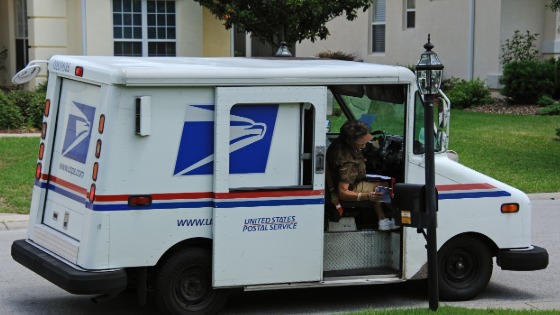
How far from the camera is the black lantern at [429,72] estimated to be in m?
7.77

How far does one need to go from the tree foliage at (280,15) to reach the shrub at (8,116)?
14.8 ft

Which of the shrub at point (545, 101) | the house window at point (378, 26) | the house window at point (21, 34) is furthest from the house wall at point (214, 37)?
the house window at point (378, 26)

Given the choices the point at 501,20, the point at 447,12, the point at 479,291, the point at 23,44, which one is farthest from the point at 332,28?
the point at 479,291

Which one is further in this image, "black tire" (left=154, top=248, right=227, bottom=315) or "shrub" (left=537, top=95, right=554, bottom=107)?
"shrub" (left=537, top=95, right=554, bottom=107)

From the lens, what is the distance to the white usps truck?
26.9ft

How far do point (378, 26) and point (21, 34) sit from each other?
1202 centimetres

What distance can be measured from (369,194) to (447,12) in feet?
70.1

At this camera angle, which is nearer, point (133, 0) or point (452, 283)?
point (452, 283)

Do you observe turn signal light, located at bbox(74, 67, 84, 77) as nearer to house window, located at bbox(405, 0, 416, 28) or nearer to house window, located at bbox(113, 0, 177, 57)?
house window, located at bbox(113, 0, 177, 57)

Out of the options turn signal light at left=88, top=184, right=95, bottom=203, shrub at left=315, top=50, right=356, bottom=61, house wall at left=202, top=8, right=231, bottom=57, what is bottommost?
turn signal light at left=88, top=184, right=95, bottom=203

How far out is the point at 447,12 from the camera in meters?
29.8

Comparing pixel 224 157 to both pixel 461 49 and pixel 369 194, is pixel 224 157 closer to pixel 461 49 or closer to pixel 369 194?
pixel 369 194

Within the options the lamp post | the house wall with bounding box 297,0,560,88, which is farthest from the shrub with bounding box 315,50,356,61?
the lamp post

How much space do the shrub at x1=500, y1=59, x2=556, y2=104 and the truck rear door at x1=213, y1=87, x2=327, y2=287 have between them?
18.1 metres
